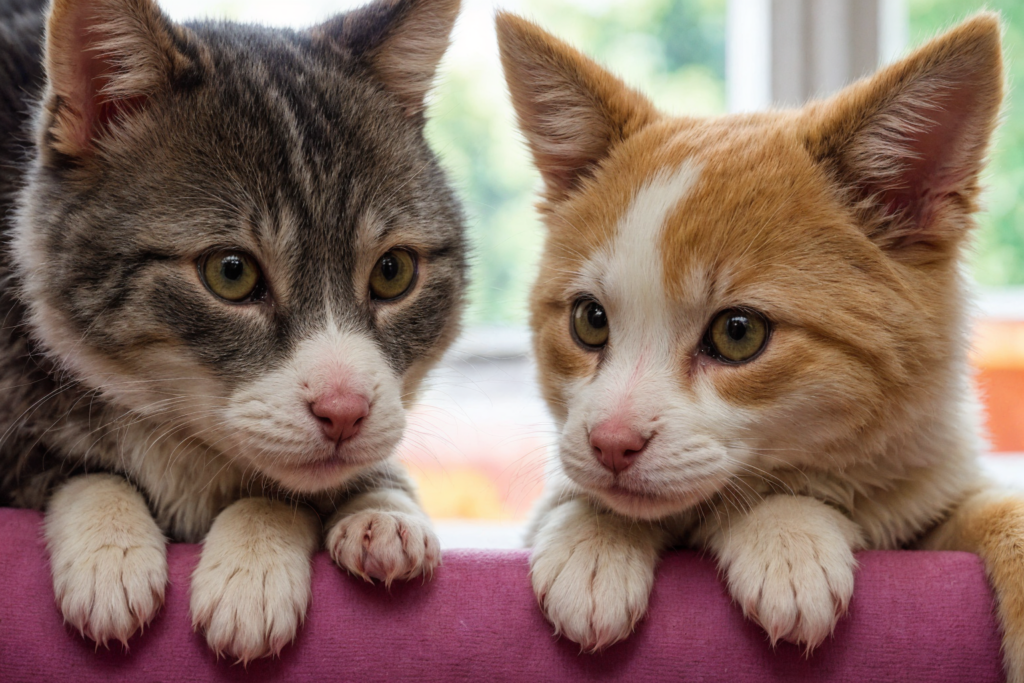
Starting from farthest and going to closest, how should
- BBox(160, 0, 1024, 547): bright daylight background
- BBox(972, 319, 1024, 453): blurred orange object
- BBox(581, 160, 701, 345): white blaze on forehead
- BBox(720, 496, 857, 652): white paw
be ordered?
BBox(972, 319, 1024, 453): blurred orange object
BBox(160, 0, 1024, 547): bright daylight background
BBox(581, 160, 701, 345): white blaze on forehead
BBox(720, 496, 857, 652): white paw

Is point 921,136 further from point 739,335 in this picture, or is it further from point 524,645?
point 524,645

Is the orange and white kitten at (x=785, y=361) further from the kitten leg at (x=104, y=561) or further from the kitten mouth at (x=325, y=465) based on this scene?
the kitten leg at (x=104, y=561)

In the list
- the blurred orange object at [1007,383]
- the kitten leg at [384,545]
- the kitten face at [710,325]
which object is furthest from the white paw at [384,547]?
the blurred orange object at [1007,383]

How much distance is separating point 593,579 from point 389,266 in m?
0.68

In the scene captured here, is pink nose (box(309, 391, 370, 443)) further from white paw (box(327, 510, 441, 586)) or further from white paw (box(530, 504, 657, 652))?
white paw (box(530, 504, 657, 652))

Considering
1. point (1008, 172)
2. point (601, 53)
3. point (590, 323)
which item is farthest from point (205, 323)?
point (1008, 172)

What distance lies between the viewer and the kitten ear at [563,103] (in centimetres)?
175

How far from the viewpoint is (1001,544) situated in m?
1.45

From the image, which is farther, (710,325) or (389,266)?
(389,266)

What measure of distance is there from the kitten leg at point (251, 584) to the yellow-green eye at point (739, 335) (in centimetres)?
76

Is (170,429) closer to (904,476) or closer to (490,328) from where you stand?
(904,476)

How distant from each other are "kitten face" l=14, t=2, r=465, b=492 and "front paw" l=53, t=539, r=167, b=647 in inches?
9.0

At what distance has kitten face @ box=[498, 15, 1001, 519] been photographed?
4.76 ft

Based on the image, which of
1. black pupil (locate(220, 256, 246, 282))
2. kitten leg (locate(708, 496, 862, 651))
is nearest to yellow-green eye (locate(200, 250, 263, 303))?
black pupil (locate(220, 256, 246, 282))
